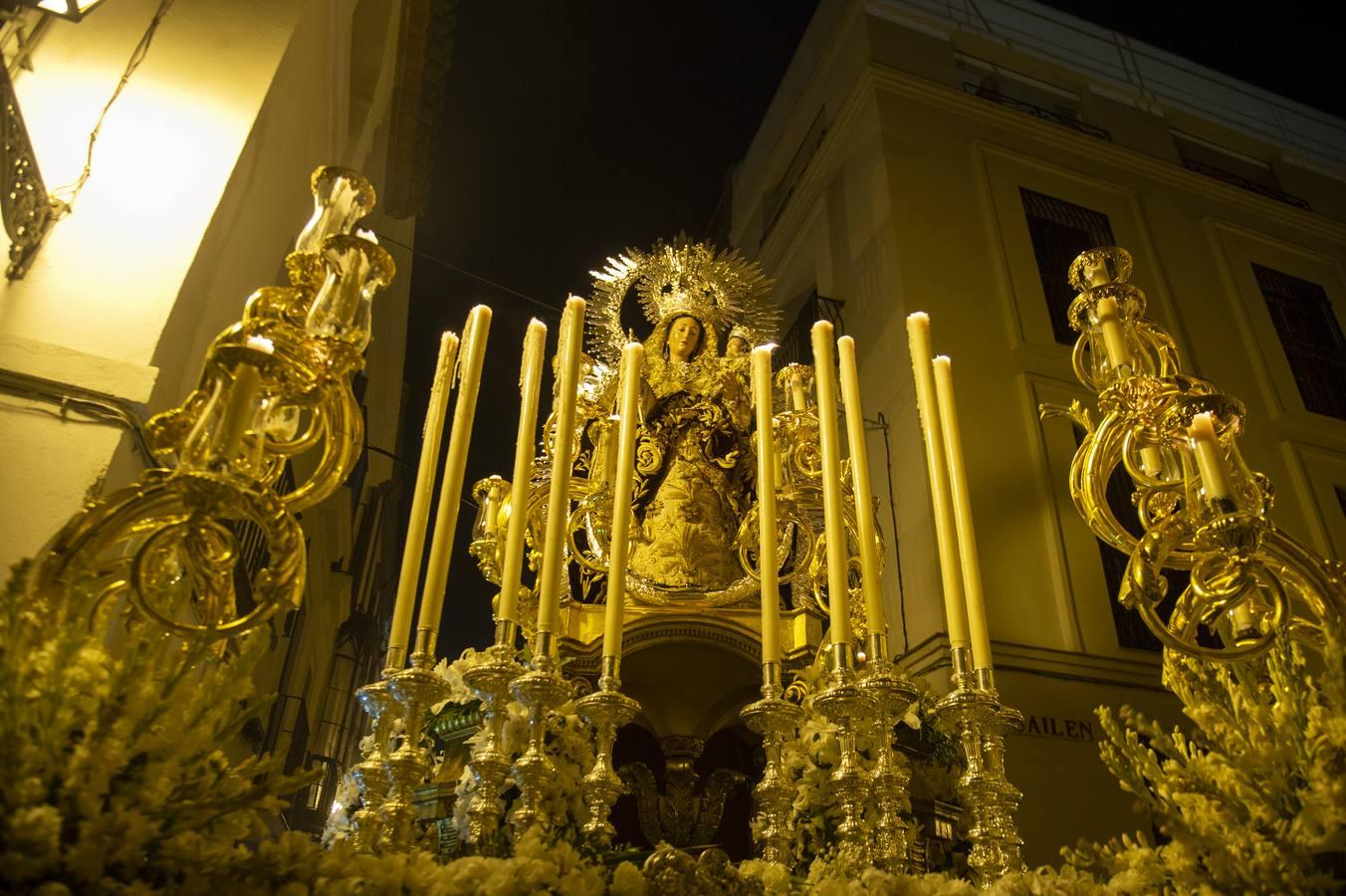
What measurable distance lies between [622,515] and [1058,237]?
670 cm

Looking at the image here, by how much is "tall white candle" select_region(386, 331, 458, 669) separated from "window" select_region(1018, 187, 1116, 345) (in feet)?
18.9

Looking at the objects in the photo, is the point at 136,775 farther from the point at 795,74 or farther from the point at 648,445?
the point at 795,74

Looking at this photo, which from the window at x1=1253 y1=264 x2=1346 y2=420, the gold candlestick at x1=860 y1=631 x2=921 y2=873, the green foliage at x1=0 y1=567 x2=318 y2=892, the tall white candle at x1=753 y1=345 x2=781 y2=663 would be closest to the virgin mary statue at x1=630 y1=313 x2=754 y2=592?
the tall white candle at x1=753 y1=345 x2=781 y2=663

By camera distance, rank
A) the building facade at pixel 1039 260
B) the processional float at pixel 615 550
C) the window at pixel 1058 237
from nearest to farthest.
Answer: the processional float at pixel 615 550 < the building facade at pixel 1039 260 < the window at pixel 1058 237

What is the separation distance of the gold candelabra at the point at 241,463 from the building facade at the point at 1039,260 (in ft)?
12.9

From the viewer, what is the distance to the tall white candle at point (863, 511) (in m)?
2.18

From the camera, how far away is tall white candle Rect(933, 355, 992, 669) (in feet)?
6.99

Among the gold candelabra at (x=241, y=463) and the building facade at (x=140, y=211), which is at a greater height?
the building facade at (x=140, y=211)

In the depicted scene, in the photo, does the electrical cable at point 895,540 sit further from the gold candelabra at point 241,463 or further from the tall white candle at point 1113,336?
the gold candelabra at point 241,463

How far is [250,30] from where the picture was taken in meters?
3.07

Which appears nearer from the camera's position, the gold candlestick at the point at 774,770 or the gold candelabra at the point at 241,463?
the gold candelabra at the point at 241,463

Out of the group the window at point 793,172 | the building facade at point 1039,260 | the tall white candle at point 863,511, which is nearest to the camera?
the tall white candle at point 863,511

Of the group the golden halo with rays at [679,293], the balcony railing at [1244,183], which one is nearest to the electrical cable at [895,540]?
the golden halo with rays at [679,293]

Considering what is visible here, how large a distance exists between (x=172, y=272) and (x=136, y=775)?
5.21ft
